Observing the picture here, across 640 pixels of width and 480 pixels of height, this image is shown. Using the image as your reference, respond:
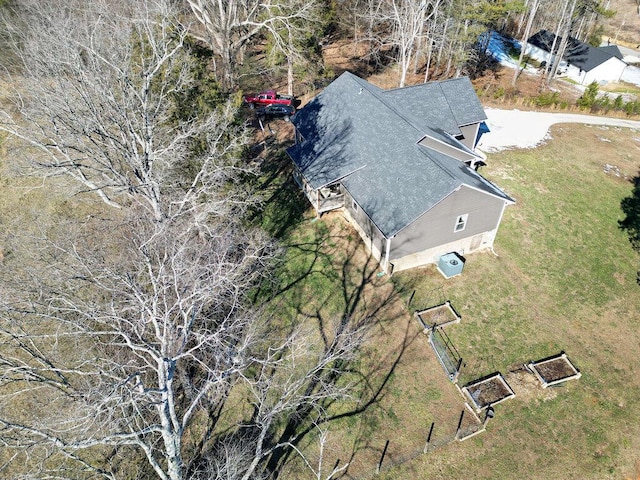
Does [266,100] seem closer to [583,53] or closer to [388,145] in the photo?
[388,145]

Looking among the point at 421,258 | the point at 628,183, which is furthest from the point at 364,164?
the point at 628,183

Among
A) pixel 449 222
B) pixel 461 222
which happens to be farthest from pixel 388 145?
pixel 461 222

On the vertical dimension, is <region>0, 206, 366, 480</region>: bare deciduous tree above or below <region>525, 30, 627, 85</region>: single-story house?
below

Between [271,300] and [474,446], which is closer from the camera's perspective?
[474,446]

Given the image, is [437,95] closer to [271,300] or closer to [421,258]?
[421,258]

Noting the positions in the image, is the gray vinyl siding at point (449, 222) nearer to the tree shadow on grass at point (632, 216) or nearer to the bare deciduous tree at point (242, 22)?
the tree shadow on grass at point (632, 216)

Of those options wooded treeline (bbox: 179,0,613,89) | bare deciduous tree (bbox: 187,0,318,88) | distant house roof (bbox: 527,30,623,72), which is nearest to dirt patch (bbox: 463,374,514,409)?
wooded treeline (bbox: 179,0,613,89)

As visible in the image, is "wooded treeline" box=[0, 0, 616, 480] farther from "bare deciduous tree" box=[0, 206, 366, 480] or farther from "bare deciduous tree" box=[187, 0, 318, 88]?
"bare deciduous tree" box=[187, 0, 318, 88]

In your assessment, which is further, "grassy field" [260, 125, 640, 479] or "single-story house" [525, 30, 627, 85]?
"single-story house" [525, 30, 627, 85]
